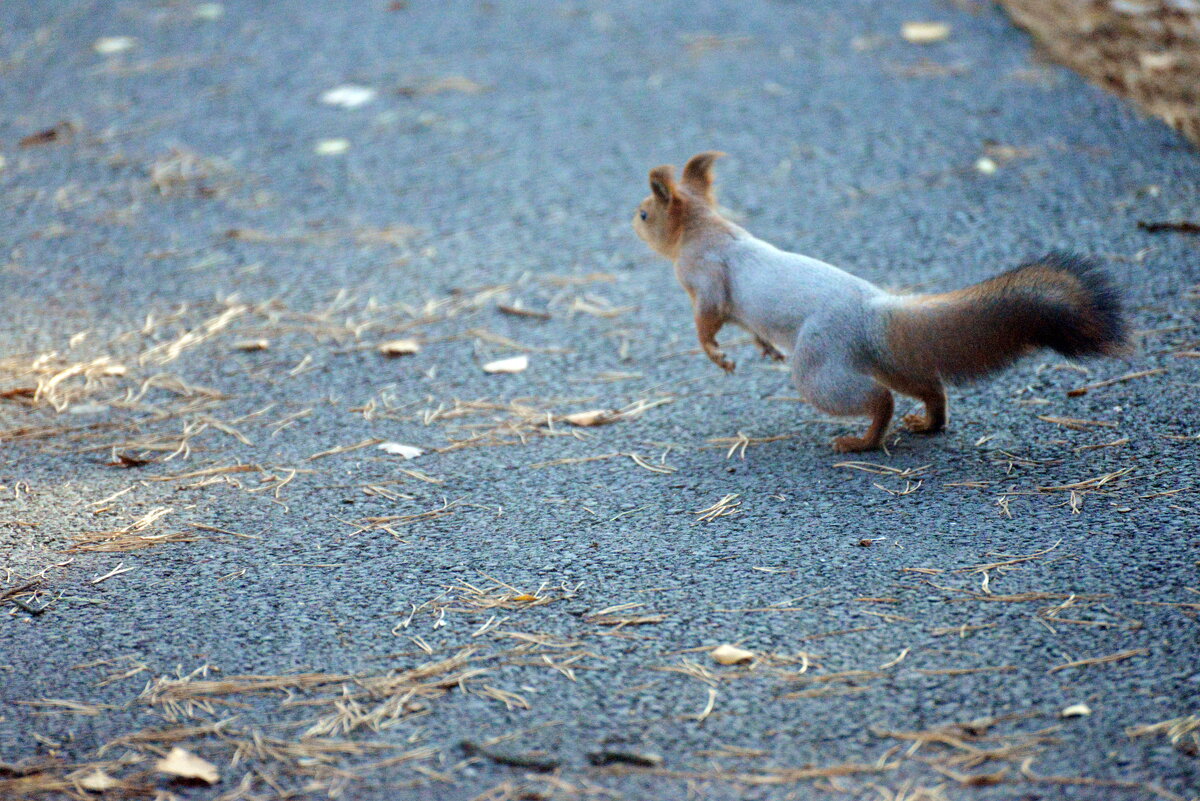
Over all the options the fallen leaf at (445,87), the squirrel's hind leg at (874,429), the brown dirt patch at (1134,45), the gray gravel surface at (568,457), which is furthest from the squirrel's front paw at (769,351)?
the fallen leaf at (445,87)

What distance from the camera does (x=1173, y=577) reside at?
Answer: 204cm

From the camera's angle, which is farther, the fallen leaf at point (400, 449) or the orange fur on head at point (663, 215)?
the orange fur on head at point (663, 215)

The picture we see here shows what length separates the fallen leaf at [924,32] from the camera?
5.50m

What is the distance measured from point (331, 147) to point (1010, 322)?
349cm

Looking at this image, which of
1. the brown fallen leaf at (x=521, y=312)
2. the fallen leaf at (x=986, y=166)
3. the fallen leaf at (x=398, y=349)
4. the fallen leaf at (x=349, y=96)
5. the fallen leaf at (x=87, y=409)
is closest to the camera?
the fallen leaf at (x=87, y=409)

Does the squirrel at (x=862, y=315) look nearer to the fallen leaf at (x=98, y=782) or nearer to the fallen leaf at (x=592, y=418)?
the fallen leaf at (x=592, y=418)

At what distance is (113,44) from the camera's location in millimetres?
6211

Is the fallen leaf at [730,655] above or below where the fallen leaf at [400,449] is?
above

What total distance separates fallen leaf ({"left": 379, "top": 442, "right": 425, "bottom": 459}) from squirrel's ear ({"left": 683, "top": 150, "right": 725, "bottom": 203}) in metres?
1.05

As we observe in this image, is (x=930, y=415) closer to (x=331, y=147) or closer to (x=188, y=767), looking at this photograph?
(x=188, y=767)

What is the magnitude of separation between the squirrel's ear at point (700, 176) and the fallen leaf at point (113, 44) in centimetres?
439

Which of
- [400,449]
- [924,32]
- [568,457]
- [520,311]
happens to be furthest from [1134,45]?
[400,449]

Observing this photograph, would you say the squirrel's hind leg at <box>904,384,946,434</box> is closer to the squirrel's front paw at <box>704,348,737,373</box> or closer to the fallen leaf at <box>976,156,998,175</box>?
the squirrel's front paw at <box>704,348,737,373</box>

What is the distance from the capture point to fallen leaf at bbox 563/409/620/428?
2900 mm
